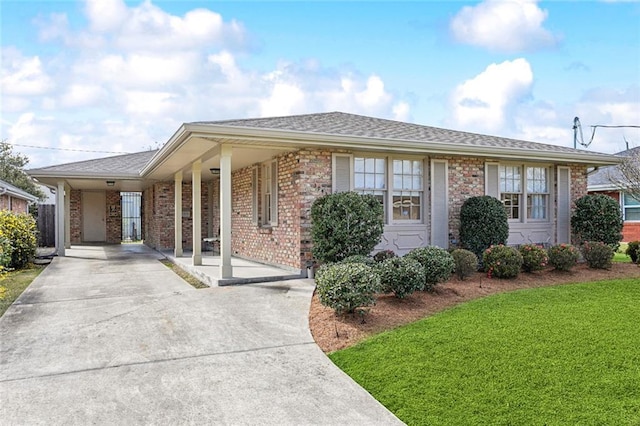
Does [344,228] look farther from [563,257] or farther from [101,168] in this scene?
[101,168]

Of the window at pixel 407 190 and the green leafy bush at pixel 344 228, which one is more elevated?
the window at pixel 407 190

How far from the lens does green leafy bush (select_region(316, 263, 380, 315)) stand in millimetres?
5582

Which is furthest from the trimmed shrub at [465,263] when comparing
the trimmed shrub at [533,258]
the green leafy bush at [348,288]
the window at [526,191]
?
the window at [526,191]

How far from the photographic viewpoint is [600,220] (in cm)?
1112

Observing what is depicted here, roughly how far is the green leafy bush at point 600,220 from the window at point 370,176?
5.28m

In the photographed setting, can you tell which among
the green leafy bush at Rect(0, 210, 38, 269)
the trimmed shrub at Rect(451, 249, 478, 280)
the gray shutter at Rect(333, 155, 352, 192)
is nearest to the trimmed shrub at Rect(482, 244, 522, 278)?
the trimmed shrub at Rect(451, 249, 478, 280)

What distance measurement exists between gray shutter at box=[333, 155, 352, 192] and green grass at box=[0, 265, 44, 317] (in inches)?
227

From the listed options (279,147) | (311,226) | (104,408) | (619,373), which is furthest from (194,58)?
(619,373)

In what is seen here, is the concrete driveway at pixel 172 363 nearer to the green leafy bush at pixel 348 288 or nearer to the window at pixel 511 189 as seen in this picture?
the green leafy bush at pixel 348 288

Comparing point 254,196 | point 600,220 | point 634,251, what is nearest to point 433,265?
point 254,196

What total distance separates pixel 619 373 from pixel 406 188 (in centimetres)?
652

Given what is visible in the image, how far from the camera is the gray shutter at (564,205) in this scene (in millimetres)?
12000

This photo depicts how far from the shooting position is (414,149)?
31.4ft

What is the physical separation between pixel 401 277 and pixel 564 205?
7.84m
